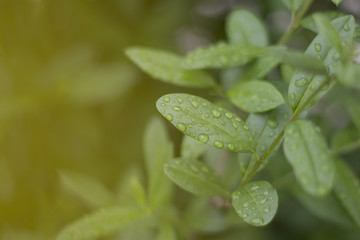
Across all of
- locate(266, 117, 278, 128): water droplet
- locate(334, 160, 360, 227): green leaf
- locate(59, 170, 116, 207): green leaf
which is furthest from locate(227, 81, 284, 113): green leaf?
locate(59, 170, 116, 207): green leaf

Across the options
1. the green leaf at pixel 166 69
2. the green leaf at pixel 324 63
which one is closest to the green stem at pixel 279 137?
the green leaf at pixel 324 63

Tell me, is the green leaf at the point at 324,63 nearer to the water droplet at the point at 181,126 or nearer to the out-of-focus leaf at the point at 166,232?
the water droplet at the point at 181,126

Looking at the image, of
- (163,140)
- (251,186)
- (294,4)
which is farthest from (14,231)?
(294,4)

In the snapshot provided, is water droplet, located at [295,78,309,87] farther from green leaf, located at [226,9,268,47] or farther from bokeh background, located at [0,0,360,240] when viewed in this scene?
bokeh background, located at [0,0,360,240]

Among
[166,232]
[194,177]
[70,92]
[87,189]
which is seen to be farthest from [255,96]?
[70,92]

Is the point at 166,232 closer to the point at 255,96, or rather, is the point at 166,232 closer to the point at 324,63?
the point at 255,96

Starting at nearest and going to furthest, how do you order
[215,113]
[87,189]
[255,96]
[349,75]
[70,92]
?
1. [349,75]
2. [215,113]
3. [255,96]
4. [87,189]
5. [70,92]
